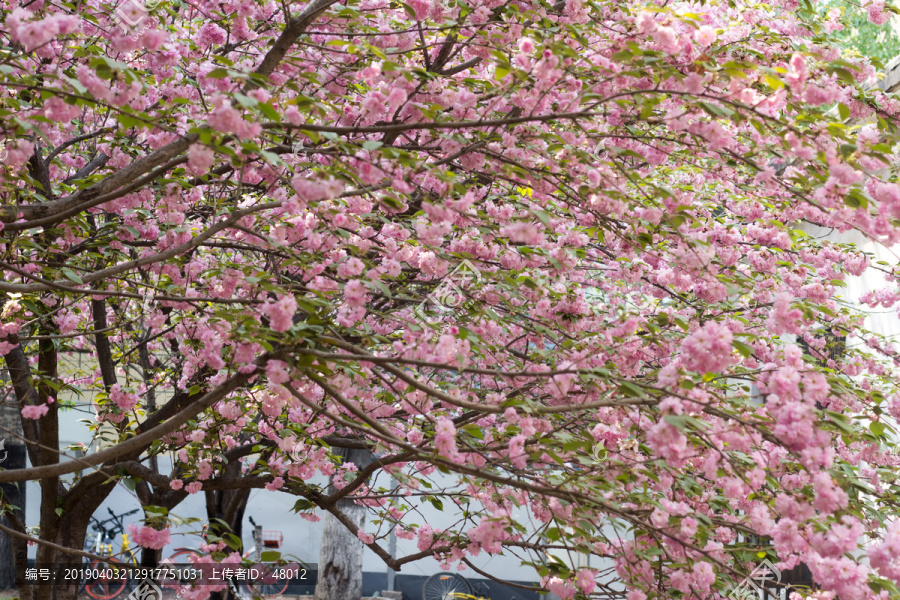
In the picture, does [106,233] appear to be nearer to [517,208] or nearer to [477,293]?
[477,293]

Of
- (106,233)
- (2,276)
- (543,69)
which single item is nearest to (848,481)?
(543,69)

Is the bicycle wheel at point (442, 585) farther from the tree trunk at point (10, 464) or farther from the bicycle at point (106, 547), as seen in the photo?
the tree trunk at point (10, 464)

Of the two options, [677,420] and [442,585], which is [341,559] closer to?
[442,585]

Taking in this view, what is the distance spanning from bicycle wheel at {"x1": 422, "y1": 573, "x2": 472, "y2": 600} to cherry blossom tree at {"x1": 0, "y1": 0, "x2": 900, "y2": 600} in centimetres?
706

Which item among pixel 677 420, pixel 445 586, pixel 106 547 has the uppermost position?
pixel 677 420

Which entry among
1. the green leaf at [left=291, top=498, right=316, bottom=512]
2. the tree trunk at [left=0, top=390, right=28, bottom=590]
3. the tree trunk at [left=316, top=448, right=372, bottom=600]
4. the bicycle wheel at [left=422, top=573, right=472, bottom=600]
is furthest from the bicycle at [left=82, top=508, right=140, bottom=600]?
the green leaf at [left=291, top=498, right=316, bottom=512]

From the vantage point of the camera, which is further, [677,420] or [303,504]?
[303,504]

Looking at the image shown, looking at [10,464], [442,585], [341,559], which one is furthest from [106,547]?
[442,585]

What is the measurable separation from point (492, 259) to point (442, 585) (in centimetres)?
894

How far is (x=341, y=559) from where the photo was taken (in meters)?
10.7

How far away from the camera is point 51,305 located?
488 cm

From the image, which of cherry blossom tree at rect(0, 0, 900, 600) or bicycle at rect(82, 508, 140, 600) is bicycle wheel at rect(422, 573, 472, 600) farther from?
cherry blossom tree at rect(0, 0, 900, 600)

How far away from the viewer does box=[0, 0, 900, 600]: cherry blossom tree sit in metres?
2.68

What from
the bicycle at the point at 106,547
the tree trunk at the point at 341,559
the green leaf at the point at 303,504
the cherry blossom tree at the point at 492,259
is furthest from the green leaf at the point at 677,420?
the bicycle at the point at 106,547
